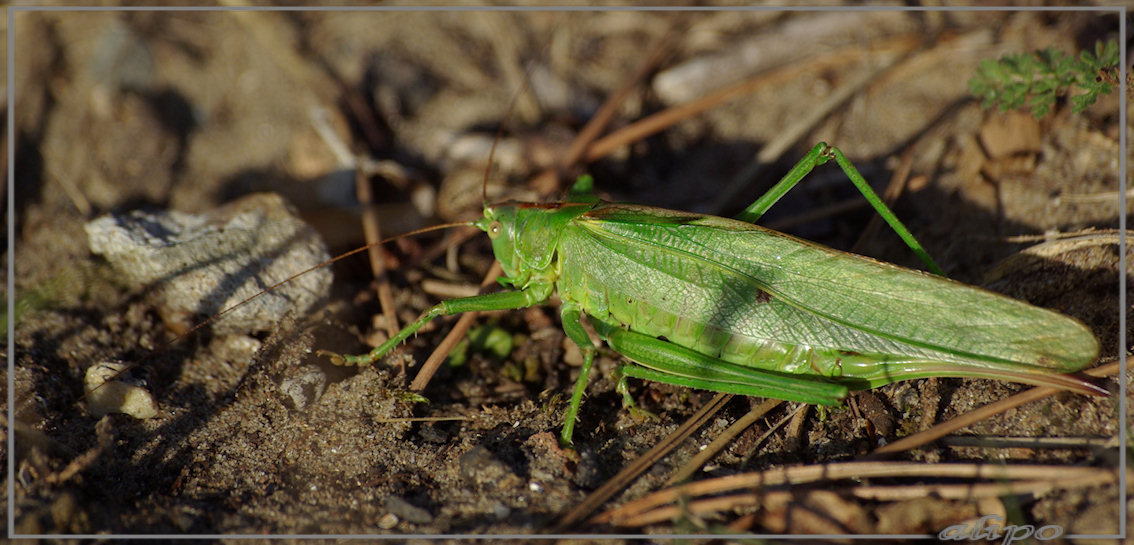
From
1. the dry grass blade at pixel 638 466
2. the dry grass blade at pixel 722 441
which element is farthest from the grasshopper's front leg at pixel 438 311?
the dry grass blade at pixel 722 441

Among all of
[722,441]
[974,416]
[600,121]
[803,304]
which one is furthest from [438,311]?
[974,416]

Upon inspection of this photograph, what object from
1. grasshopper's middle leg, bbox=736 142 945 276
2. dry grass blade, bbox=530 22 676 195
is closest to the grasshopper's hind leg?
grasshopper's middle leg, bbox=736 142 945 276

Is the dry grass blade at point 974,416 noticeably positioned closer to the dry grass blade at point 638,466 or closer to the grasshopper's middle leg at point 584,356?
the dry grass blade at point 638,466

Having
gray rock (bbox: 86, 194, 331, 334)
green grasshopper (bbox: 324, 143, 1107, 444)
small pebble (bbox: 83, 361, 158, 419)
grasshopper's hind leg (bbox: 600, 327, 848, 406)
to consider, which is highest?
green grasshopper (bbox: 324, 143, 1107, 444)

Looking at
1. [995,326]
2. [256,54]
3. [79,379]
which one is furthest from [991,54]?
[79,379]

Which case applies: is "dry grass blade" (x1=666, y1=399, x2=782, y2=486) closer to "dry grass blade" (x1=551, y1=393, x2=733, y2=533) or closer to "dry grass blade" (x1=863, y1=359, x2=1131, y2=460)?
"dry grass blade" (x1=551, y1=393, x2=733, y2=533)

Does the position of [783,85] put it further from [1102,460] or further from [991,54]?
[1102,460]
